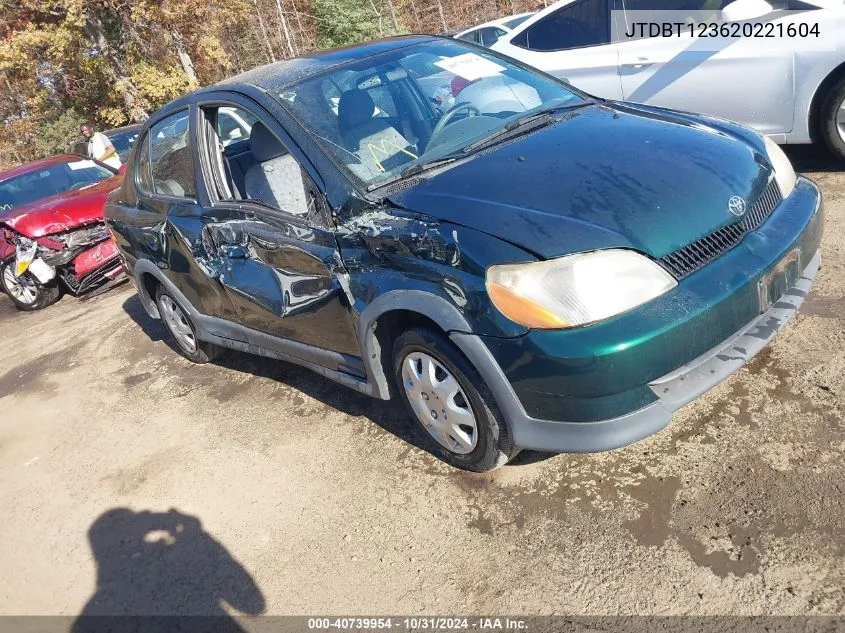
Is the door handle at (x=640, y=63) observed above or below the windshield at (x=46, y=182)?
above

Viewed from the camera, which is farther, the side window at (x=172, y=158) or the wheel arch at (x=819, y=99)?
the wheel arch at (x=819, y=99)

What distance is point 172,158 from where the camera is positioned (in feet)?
13.4

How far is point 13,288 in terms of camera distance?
26.1 feet

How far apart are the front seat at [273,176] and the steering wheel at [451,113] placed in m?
0.66

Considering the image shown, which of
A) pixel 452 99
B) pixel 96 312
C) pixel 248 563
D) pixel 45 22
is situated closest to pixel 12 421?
pixel 96 312

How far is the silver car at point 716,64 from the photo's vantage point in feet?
15.7

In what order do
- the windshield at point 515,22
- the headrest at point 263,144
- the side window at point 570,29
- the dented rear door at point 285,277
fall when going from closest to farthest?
the dented rear door at point 285,277
the headrest at point 263,144
the side window at point 570,29
the windshield at point 515,22

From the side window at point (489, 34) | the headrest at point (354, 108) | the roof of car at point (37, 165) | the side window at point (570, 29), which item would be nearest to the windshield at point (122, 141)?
the roof of car at point (37, 165)

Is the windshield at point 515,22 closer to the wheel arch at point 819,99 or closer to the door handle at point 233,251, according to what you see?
the wheel arch at point 819,99

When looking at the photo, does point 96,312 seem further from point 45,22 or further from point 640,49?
point 45,22

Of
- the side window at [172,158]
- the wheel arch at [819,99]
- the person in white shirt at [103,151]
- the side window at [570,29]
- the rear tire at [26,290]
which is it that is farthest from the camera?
the person in white shirt at [103,151]

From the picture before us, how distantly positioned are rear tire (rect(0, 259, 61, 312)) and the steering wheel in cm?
622

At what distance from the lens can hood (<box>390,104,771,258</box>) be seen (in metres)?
2.37

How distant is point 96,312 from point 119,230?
2552 mm
